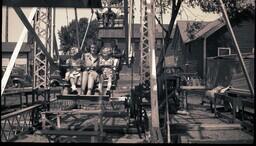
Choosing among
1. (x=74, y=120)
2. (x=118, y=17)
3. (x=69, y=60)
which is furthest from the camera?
(x=118, y=17)

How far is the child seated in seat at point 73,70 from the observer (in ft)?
38.4

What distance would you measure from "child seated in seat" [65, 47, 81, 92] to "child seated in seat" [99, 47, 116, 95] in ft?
2.33

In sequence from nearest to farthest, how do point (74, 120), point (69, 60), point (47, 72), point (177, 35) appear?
1. point (69, 60)
2. point (74, 120)
3. point (47, 72)
4. point (177, 35)

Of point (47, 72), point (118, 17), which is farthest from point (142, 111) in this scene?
point (118, 17)

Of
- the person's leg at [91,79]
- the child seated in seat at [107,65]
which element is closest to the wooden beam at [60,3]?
the person's leg at [91,79]

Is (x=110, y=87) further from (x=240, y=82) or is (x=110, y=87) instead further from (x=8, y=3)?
(x=240, y=82)

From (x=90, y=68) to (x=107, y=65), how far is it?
1.63 ft

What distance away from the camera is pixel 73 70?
12.1 meters

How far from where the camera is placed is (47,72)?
16.6 metres

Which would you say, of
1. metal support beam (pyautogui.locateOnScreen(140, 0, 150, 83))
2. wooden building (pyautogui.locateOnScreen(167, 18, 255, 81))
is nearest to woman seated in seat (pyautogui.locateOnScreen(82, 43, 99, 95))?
metal support beam (pyautogui.locateOnScreen(140, 0, 150, 83))

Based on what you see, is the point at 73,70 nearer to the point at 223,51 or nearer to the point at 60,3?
the point at 60,3

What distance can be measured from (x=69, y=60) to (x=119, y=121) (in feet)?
10.4

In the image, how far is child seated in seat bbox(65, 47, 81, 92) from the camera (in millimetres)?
11695

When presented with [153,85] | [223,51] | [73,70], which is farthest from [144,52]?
[223,51]
